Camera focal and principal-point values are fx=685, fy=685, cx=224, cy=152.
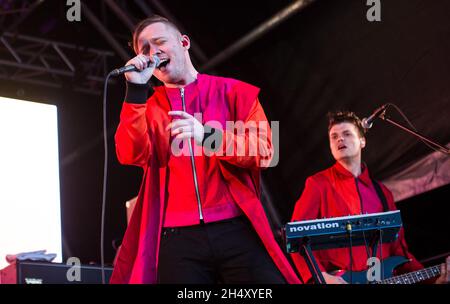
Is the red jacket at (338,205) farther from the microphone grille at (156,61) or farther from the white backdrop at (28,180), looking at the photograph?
the microphone grille at (156,61)

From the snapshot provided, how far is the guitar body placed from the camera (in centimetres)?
446

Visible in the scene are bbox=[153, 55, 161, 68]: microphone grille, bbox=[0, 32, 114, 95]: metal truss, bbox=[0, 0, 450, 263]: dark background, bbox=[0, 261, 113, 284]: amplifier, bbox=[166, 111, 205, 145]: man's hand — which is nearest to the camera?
bbox=[166, 111, 205, 145]: man's hand

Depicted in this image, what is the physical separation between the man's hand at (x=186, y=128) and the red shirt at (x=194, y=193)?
0.56 ft

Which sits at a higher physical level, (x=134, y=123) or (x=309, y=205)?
(x=309, y=205)

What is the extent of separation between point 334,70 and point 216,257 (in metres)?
3.81

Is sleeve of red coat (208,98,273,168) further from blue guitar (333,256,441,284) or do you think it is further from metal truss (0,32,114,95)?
metal truss (0,32,114,95)

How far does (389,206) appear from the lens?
4.96 m

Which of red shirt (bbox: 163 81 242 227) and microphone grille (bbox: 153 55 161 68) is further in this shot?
microphone grille (bbox: 153 55 161 68)

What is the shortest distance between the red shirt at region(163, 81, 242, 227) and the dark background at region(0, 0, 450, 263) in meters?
3.23

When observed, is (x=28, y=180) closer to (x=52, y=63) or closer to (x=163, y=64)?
(x=163, y=64)

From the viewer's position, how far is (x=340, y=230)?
3.58m

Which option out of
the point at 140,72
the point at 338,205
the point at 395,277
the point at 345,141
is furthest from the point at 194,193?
the point at 345,141

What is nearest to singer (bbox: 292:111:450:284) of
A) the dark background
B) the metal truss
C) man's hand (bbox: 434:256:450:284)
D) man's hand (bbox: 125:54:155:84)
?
man's hand (bbox: 434:256:450:284)
